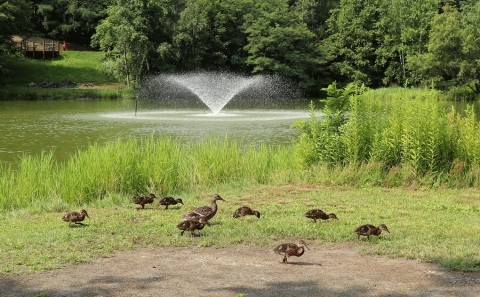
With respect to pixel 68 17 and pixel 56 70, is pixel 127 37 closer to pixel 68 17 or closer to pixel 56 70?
pixel 56 70

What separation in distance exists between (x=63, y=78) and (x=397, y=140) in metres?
43.2

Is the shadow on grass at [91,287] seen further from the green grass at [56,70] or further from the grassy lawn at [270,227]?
the green grass at [56,70]

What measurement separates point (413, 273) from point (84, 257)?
11.1 feet

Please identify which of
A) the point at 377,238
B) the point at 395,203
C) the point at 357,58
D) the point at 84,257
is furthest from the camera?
the point at 357,58

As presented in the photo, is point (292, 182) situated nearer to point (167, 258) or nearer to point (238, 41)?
point (167, 258)

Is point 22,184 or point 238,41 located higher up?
point 238,41

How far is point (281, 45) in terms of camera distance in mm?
56312

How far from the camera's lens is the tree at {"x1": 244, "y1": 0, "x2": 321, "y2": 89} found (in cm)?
5606

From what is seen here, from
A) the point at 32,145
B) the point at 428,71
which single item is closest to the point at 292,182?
the point at 32,145

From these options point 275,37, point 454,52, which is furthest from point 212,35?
point 454,52

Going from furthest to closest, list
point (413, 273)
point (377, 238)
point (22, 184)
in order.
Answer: point (22, 184) → point (377, 238) → point (413, 273)

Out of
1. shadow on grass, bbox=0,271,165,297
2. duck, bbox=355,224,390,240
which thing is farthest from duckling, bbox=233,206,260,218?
shadow on grass, bbox=0,271,165,297

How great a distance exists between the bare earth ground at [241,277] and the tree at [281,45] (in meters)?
49.3

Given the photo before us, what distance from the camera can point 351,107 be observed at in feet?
41.1
